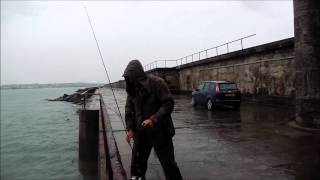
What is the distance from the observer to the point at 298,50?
1090cm

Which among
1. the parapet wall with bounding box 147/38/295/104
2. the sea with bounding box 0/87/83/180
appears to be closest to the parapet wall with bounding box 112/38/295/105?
the parapet wall with bounding box 147/38/295/104

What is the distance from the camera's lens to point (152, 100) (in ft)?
15.7

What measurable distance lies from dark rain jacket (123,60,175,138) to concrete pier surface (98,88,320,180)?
5.14ft

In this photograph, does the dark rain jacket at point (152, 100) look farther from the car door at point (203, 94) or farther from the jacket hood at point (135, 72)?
the car door at point (203, 94)

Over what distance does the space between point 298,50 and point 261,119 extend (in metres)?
3.50

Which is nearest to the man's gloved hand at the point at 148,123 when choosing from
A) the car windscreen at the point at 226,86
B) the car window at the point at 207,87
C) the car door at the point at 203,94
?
the car windscreen at the point at 226,86

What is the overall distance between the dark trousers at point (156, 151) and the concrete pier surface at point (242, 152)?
37.9 inches

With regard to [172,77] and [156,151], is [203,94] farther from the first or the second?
[172,77]

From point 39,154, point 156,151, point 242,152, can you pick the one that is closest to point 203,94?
point 39,154

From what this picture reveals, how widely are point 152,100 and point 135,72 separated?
40 cm

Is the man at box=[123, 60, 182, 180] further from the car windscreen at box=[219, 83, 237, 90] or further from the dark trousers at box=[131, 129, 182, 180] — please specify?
the car windscreen at box=[219, 83, 237, 90]

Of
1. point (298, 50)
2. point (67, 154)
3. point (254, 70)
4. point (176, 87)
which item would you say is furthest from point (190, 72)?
point (298, 50)

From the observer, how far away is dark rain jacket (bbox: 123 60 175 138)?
15.5 ft

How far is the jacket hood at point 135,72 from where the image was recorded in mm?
4758
